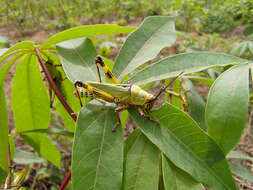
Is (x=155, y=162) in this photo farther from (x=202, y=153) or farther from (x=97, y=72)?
(x=97, y=72)

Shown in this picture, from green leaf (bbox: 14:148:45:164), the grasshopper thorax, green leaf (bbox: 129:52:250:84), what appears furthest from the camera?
green leaf (bbox: 14:148:45:164)

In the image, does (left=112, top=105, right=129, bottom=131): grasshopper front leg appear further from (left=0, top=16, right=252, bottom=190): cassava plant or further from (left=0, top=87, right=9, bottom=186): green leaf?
(left=0, top=87, right=9, bottom=186): green leaf

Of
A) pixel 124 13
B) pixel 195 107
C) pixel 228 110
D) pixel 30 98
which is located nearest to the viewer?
pixel 228 110

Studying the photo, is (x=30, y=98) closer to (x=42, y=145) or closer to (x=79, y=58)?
(x=42, y=145)

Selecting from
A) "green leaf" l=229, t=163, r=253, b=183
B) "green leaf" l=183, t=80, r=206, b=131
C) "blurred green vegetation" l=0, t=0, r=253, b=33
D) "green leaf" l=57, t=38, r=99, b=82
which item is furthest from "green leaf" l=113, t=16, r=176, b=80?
"blurred green vegetation" l=0, t=0, r=253, b=33

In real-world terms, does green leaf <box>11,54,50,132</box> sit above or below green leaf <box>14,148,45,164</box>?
above

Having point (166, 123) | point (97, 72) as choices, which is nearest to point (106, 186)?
point (166, 123)

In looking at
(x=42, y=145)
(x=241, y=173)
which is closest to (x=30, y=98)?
(x=42, y=145)
